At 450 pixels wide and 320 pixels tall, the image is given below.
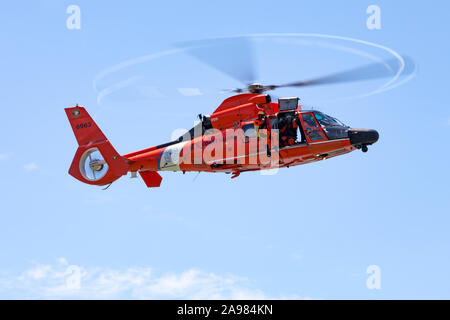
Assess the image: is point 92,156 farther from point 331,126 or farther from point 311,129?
point 331,126

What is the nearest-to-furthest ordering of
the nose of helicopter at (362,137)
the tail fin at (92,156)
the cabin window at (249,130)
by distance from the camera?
the nose of helicopter at (362,137)
the cabin window at (249,130)
the tail fin at (92,156)

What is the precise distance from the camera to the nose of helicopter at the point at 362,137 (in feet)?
75.4

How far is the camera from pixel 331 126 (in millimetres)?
23531

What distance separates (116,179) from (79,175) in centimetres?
158

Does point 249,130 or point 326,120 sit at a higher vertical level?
point 326,120

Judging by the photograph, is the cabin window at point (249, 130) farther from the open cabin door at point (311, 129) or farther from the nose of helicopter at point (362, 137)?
the nose of helicopter at point (362, 137)

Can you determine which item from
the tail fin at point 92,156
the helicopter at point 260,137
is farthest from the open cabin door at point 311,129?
the tail fin at point 92,156

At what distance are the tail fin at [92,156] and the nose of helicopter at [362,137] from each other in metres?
8.68

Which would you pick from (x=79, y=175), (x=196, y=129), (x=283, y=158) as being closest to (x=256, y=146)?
(x=283, y=158)

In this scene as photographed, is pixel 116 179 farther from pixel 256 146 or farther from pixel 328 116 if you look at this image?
pixel 328 116

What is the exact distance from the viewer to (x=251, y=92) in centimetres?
2381

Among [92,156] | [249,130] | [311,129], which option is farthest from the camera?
[92,156]

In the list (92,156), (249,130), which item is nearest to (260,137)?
(249,130)

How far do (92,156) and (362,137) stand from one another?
1061cm
